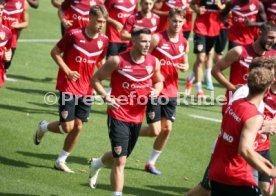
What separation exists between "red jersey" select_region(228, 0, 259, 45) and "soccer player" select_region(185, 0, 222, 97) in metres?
0.76

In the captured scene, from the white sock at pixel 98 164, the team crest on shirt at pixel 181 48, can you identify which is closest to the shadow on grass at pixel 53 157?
the white sock at pixel 98 164

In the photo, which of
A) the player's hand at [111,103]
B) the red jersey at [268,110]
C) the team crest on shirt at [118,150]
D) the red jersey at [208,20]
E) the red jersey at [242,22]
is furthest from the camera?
the red jersey at [208,20]

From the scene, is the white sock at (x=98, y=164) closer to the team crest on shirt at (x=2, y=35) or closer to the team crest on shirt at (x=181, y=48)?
the team crest on shirt at (x=181, y=48)

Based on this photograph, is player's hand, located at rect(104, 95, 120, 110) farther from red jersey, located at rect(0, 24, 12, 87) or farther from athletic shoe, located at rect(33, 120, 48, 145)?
red jersey, located at rect(0, 24, 12, 87)

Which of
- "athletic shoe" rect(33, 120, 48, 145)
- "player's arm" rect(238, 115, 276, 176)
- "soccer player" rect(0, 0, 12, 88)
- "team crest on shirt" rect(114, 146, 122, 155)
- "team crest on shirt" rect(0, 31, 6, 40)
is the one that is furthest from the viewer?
"team crest on shirt" rect(0, 31, 6, 40)

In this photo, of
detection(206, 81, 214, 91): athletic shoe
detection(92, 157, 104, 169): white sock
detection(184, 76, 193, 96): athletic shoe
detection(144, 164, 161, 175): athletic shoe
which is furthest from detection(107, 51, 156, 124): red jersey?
detection(206, 81, 214, 91): athletic shoe

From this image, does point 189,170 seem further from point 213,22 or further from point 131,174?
point 213,22

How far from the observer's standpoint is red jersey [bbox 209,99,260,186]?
8344 millimetres

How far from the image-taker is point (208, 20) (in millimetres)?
18781

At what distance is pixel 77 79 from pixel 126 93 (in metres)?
1.70

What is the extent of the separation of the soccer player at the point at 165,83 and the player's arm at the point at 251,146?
482 centimetres

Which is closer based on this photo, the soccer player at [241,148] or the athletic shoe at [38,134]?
the soccer player at [241,148]

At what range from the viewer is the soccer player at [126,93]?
10.9 meters

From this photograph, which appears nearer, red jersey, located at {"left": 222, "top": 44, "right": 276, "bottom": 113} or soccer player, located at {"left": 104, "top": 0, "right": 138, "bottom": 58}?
red jersey, located at {"left": 222, "top": 44, "right": 276, "bottom": 113}
